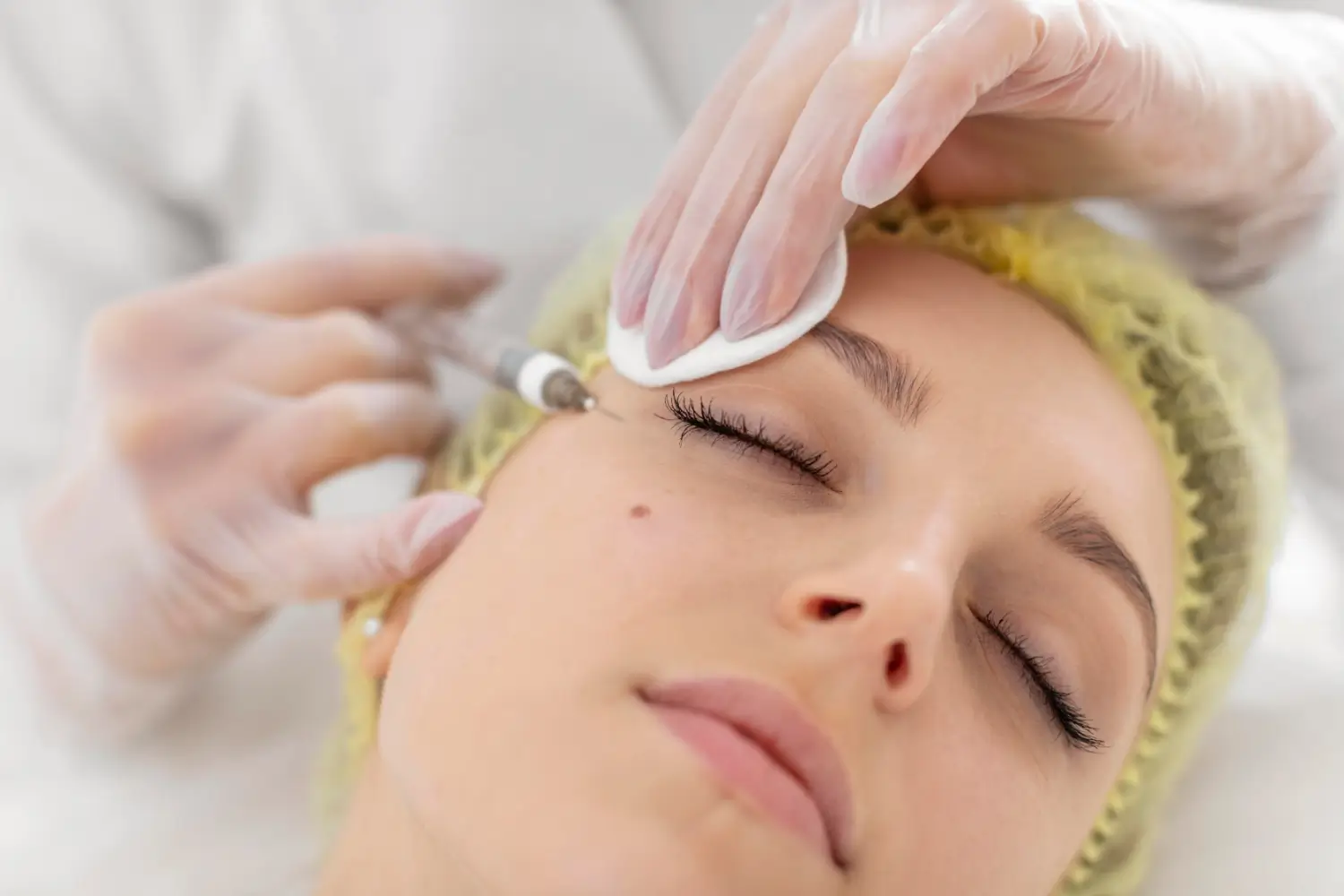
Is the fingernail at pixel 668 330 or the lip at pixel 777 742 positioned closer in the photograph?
the lip at pixel 777 742

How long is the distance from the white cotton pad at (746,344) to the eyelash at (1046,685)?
25cm

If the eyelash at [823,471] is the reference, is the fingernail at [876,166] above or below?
above

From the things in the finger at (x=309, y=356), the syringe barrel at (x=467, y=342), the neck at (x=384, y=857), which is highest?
the finger at (x=309, y=356)

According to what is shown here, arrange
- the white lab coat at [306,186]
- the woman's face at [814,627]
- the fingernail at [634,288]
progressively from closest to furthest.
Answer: the woman's face at [814,627] → the fingernail at [634,288] → the white lab coat at [306,186]

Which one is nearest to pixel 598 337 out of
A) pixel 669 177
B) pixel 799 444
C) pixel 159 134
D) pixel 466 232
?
pixel 669 177

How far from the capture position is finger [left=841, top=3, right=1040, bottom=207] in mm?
724

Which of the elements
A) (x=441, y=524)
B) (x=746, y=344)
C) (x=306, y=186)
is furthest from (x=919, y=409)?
(x=306, y=186)

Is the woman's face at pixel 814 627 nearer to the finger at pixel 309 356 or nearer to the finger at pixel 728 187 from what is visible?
the finger at pixel 728 187

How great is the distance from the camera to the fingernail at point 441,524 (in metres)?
0.84

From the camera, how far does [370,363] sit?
1.07m

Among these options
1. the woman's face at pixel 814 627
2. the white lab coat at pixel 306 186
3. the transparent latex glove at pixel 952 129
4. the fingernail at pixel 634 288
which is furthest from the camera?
the white lab coat at pixel 306 186

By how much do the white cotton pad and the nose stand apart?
19 cm

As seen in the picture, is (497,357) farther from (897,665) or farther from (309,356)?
(897,665)

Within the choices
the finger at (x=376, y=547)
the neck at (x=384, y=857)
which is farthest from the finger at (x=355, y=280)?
the neck at (x=384, y=857)
